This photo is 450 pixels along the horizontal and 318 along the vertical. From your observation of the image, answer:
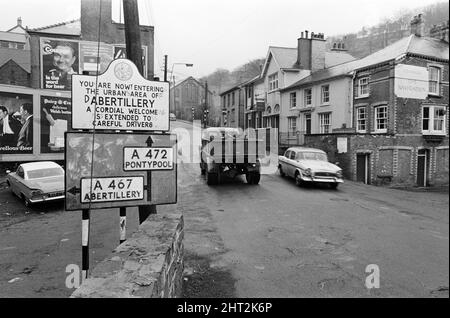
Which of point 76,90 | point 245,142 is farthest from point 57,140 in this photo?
point 76,90

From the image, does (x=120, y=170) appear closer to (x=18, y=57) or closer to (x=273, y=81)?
(x=273, y=81)

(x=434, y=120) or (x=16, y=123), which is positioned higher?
(x=16, y=123)

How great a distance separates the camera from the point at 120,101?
4.66 meters

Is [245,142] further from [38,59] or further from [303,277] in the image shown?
[38,59]

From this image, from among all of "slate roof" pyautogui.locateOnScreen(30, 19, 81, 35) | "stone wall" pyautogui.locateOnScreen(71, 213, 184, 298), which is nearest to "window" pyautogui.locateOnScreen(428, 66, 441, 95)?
"stone wall" pyautogui.locateOnScreen(71, 213, 184, 298)

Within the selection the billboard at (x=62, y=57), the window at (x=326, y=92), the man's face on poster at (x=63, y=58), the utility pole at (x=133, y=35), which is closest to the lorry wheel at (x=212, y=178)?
the window at (x=326, y=92)

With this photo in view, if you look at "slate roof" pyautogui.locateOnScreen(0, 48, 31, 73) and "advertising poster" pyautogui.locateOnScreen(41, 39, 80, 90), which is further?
"slate roof" pyautogui.locateOnScreen(0, 48, 31, 73)

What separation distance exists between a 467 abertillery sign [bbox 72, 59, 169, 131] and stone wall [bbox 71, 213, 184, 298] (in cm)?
152

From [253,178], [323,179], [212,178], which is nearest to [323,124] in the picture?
[323,179]

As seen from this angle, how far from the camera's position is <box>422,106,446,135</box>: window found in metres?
1.44

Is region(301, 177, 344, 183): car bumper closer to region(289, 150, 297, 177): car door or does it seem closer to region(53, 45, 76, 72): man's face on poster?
region(289, 150, 297, 177): car door

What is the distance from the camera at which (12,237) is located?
27.2 feet

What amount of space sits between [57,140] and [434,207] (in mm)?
19597

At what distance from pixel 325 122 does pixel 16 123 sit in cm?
1907
